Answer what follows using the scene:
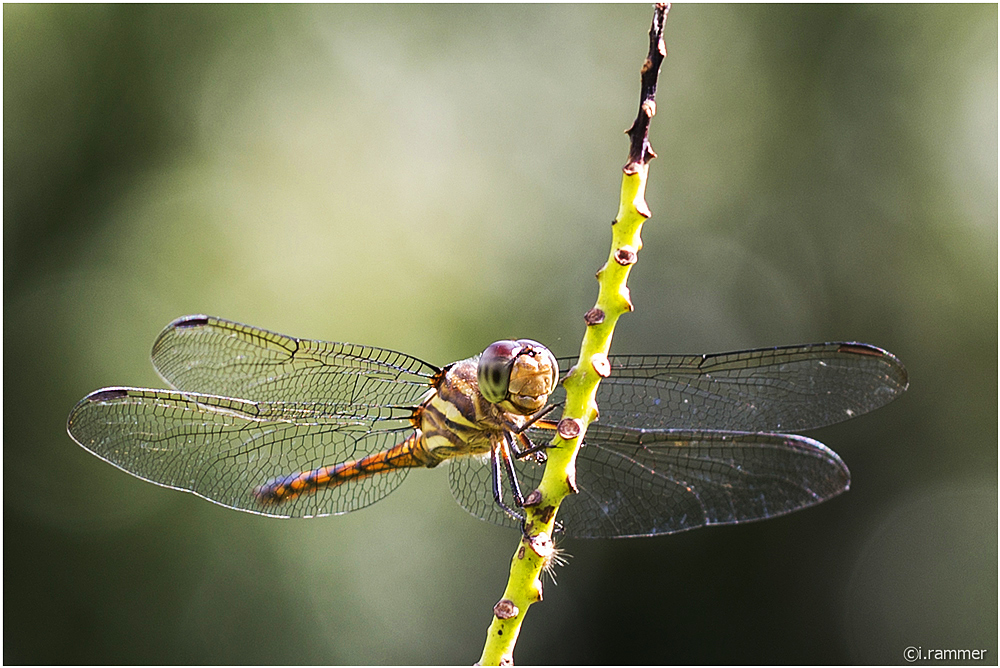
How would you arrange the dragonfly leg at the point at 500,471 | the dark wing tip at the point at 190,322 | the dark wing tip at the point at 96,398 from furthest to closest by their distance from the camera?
the dark wing tip at the point at 190,322 → the dark wing tip at the point at 96,398 → the dragonfly leg at the point at 500,471

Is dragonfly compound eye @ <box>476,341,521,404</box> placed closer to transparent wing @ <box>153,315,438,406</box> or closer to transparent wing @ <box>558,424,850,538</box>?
transparent wing @ <box>153,315,438,406</box>

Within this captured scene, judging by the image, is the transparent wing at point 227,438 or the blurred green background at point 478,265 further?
the blurred green background at point 478,265

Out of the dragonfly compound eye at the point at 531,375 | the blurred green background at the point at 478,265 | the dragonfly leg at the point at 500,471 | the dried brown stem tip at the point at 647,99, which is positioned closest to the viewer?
the dried brown stem tip at the point at 647,99

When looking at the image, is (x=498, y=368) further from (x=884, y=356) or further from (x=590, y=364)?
(x=884, y=356)

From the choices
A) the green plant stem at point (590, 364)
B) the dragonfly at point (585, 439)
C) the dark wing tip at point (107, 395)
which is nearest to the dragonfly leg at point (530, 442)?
the dragonfly at point (585, 439)

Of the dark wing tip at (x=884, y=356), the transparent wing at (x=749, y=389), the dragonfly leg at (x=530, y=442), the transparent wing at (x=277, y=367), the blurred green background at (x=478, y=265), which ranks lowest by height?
the dragonfly leg at (x=530, y=442)

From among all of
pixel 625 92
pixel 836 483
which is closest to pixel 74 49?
pixel 625 92

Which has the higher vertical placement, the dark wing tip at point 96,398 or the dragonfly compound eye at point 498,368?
the dragonfly compound eye at point 498,368

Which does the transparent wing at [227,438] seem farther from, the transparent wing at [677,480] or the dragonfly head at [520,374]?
the dragonfly head at [520,374]
